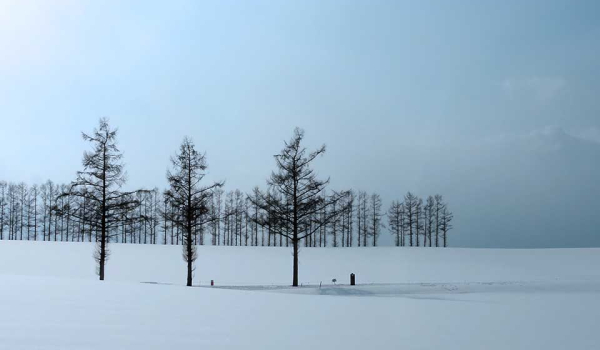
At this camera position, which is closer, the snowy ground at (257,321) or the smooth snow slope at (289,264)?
the snowy ground at (257,321)

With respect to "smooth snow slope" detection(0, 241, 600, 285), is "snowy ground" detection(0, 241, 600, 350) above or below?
above

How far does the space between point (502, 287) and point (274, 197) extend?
44.5ft

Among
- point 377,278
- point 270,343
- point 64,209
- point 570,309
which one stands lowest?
point 377,278

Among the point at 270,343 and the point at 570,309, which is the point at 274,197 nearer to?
the point at 570,309

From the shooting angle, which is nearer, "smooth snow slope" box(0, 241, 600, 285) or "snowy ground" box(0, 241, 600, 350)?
"snowy ground" box(0, 241, 600, 350)

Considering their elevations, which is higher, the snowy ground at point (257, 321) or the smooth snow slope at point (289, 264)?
the snowy ground at point (257, 321)

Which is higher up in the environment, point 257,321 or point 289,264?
point 257,321

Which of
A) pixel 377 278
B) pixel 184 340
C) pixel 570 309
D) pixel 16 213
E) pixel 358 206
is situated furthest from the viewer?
pixel 358 206

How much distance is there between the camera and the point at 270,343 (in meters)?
5.40

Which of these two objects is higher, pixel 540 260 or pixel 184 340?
pixel 184 340

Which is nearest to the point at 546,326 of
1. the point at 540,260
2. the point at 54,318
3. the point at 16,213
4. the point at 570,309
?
the point at 570,309

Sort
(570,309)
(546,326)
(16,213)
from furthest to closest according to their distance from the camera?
(16,213) < (570,309) < (546,326)

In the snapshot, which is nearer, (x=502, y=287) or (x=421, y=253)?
(x=502, y=287)

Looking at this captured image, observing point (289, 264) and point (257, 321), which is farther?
point (289, 264)
